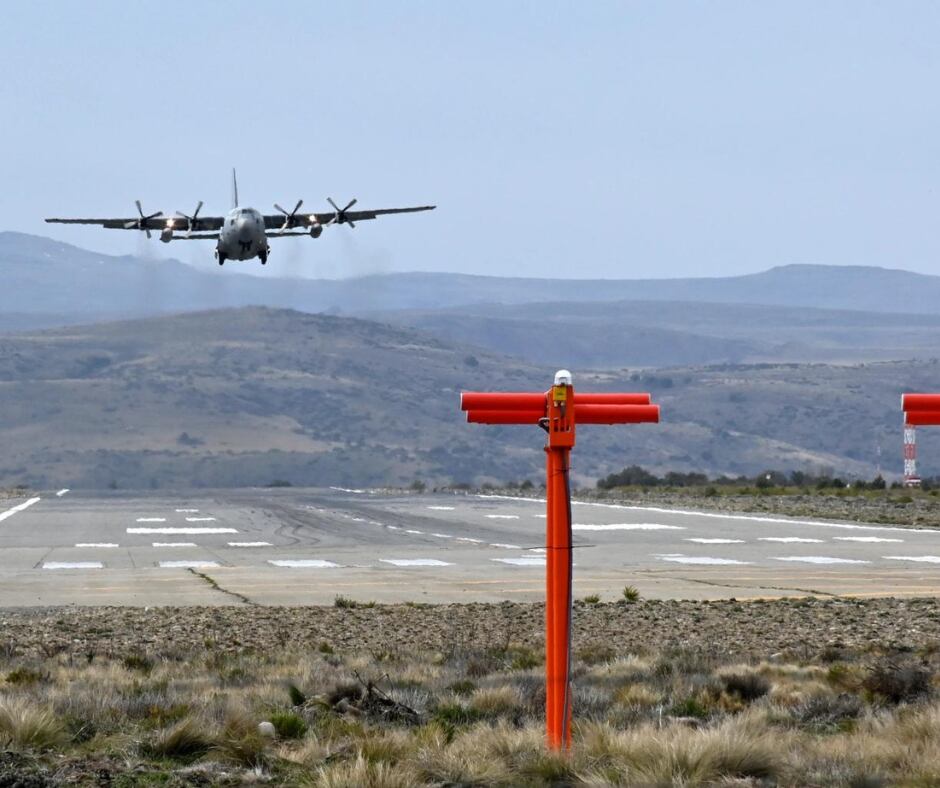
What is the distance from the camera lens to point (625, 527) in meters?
43.1

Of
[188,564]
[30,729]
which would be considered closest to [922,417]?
[30,729]

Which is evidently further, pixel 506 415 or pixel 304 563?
pixel 304 563

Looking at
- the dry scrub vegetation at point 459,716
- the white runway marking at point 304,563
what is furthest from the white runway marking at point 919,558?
the dry scrub vegetation at point 459,716

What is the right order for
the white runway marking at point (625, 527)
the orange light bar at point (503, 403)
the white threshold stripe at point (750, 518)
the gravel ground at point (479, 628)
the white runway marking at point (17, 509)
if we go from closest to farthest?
the orange light bar at point (503, 403), the gravel ground at point (479, 628), the white threshold stripe at point (750, 518), the white runway marking at point (625, 527), the white runway marking at point (17, 509)

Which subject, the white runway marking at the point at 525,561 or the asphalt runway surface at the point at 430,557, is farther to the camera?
the white runway marking at the point at 525,561

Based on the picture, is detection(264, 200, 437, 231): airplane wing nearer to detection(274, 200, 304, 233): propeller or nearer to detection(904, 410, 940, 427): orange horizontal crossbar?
detection(274, 200, 304, 233): propeller

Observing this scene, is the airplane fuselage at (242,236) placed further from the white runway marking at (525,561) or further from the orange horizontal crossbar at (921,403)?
the orange horizontal crossbar at (921,403)

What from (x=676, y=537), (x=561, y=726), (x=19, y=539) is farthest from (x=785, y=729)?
(x=19, y=539)

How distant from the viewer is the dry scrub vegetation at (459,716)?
862 cm

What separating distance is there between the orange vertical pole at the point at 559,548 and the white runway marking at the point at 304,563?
20095 mm

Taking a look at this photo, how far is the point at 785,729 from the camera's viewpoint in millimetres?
10188

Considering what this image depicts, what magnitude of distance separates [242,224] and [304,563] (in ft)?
92.7

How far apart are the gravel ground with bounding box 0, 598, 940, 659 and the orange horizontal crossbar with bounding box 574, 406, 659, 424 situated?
5686mm

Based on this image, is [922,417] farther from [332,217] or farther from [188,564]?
[332,217]
